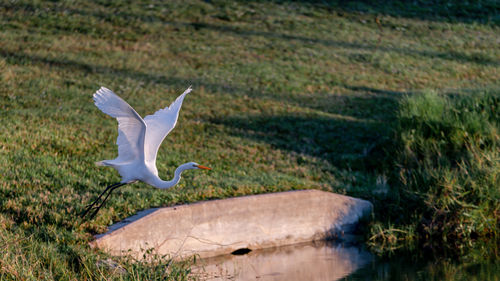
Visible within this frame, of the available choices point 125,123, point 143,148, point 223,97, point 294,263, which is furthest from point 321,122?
point 125,123

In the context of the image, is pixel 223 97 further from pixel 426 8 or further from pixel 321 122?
pixel 426 8

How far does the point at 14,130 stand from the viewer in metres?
11.0

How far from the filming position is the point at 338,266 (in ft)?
28.9

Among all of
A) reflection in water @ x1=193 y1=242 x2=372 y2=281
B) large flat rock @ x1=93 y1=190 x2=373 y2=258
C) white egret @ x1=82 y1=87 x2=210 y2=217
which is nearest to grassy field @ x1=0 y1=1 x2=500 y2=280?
large flat rock @ x1=93 y1=190 x2=373 y2=258

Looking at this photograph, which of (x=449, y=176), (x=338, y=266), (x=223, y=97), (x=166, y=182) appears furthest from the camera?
(x=223, y=97)

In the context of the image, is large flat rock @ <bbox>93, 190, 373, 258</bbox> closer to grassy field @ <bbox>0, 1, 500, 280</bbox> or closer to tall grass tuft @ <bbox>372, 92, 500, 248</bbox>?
grassy field @ <bbox>0, 1, 500, 280</bbox>

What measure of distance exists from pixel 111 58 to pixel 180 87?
262cm

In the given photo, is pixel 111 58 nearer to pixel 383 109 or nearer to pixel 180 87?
pixel 180 87

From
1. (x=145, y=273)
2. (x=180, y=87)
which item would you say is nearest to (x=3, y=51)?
(x=180, y=87)

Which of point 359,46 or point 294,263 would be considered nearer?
point 294,263

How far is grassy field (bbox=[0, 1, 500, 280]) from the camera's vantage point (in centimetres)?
872

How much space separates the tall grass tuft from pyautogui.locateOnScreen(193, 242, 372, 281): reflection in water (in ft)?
2.40

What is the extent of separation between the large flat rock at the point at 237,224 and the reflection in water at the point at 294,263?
0.19m

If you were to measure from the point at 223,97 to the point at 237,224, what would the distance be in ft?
23.2
